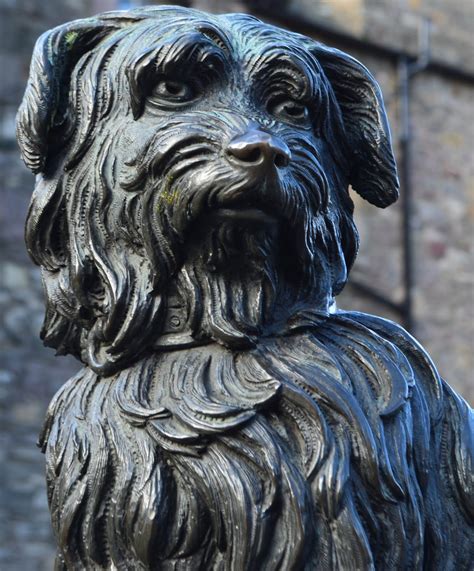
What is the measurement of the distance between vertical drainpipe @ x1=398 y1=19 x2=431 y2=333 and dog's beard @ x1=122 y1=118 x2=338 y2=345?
33.0ft

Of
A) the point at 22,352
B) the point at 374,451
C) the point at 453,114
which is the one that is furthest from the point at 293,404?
the point at 453,114

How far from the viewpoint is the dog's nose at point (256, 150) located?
5.35 ft

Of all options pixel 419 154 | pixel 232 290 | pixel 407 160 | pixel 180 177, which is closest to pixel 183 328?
pixel 232 290

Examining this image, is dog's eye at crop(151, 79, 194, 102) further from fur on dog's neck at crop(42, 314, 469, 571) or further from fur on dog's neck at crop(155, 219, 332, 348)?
fur on dog's neck at crop(42, 314, 469, 571)

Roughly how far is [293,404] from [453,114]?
37.5 feet

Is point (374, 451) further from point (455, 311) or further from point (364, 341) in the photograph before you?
point (455, 311)

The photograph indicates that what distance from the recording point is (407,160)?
12.3 m

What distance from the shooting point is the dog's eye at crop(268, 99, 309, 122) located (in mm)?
1752

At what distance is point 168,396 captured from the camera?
169 centimetres

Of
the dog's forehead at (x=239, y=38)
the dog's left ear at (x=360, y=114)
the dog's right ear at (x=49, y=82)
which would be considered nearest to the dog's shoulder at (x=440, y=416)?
the dog's left ear at (x=360, y=114)

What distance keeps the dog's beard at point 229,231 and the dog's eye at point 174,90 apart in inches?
2.5

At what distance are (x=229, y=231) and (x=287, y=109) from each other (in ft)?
0.64

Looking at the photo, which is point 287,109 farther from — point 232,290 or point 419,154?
point 419,154

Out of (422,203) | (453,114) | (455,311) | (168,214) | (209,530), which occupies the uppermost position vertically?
(453,114)
